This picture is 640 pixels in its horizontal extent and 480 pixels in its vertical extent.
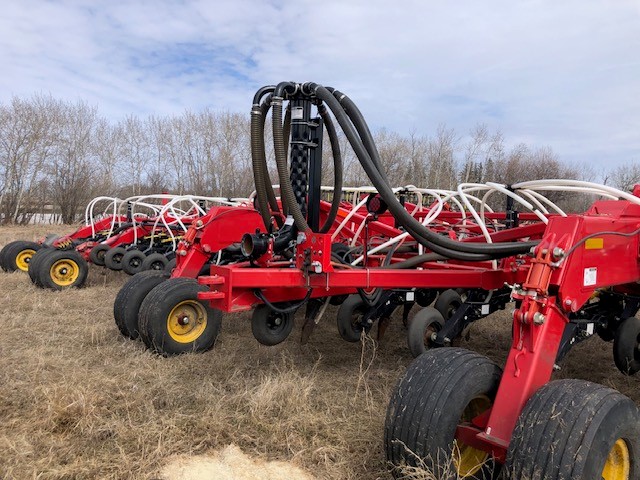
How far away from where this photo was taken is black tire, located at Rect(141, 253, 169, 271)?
8.78 m

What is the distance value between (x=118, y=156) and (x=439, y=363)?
3407 cm

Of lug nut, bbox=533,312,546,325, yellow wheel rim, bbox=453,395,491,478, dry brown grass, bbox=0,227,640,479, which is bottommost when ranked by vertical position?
dry brown grass, bbox=0,227,640,479

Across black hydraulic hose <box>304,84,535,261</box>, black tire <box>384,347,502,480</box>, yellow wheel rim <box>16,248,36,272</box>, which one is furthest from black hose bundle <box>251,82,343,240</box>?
yellow wheel rim <box>16,248,36,272</box>

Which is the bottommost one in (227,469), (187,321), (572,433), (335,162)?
(227,469)

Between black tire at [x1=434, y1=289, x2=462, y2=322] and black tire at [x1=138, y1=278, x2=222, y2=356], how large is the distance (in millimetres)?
2142

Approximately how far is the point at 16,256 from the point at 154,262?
10.3 feet

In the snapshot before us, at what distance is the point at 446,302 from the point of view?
5.17 metres

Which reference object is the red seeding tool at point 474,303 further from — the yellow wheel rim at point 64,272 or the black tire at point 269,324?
the yellow wheel rim at point 64,272

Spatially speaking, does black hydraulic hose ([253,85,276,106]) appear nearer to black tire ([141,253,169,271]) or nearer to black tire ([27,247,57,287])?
black tire ([141,253,169,271])

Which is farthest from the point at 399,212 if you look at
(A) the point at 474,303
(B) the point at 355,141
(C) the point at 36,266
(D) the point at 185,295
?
(C) the point at 36,266

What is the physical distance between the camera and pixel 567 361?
511cm

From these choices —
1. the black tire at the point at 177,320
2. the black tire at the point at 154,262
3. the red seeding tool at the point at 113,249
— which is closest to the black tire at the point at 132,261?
the red seeding tool at the point at 113,249

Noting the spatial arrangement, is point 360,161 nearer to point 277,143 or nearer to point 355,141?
point 355,141

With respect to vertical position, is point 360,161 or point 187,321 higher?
point 360,161
